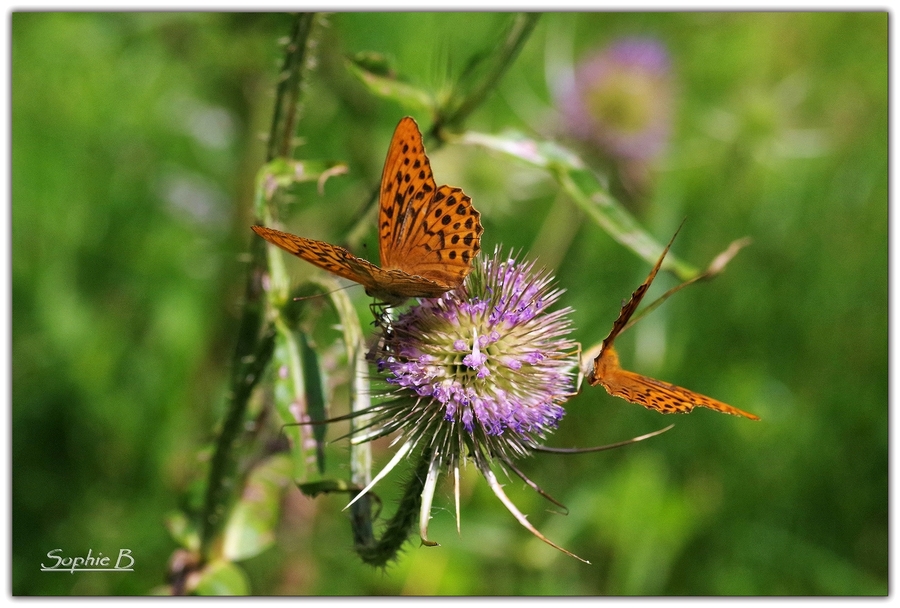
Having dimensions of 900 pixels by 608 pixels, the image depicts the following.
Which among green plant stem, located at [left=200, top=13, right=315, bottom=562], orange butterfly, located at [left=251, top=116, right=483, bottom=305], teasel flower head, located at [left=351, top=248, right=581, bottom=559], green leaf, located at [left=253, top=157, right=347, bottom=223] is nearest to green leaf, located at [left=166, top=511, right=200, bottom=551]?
green plant stem, located at [left=200, top=13, right=315, bottom=562]

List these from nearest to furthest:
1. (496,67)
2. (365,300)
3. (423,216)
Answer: (423,216) → (496,67) → (365,300)

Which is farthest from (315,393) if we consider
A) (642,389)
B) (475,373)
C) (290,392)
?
(642,389)

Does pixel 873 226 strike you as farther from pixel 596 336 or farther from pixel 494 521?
pixel 494 521

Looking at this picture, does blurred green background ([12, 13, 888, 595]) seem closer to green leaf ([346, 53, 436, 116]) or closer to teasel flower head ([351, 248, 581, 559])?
green leaf ([346, 53, 436, 116])

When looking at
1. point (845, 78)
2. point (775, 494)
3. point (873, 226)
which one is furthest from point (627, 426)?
point (845, 78)

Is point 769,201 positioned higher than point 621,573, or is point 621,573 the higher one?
point 769,201

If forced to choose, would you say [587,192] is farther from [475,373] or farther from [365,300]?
[365,300]
